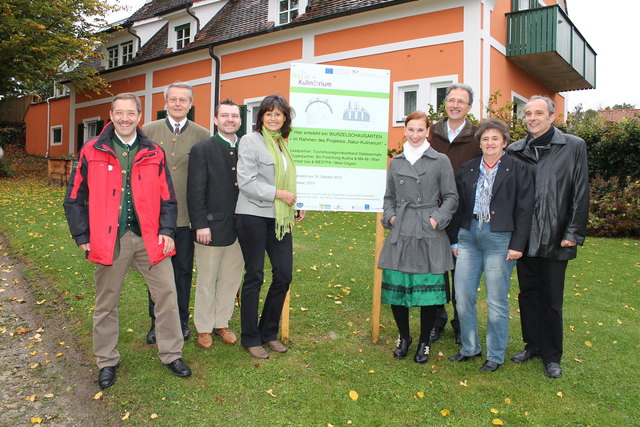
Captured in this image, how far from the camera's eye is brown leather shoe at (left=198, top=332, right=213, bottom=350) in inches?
175

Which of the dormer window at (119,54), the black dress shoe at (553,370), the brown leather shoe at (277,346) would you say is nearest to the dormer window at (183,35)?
the dormer window at (119,54)

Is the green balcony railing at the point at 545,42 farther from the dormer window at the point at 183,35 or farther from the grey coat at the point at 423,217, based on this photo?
the dormer window at the point at 183,35

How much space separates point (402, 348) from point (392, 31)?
1135 cm

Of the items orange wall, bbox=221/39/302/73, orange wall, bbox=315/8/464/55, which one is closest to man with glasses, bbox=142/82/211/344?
orange wall, bbox=315/8/464/55

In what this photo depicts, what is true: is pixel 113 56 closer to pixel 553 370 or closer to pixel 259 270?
pixel 259 270

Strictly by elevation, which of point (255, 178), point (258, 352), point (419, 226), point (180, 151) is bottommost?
point (258, 352)

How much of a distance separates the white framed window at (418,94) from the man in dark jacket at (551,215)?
928cm

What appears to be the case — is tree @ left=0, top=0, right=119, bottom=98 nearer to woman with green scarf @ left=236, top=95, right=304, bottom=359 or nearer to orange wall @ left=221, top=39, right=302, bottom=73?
orange wall @ left=221, top=39, right=302, bottom=73

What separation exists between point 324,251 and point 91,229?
16.6 ft

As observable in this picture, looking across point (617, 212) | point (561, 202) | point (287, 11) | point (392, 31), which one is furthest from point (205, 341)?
point (287, 11)

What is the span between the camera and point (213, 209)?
4.20 meters

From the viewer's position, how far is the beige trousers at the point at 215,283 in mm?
4371

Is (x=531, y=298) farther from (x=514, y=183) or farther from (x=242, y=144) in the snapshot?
(x=242, y=144)

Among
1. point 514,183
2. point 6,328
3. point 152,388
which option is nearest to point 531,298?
point 514,183
